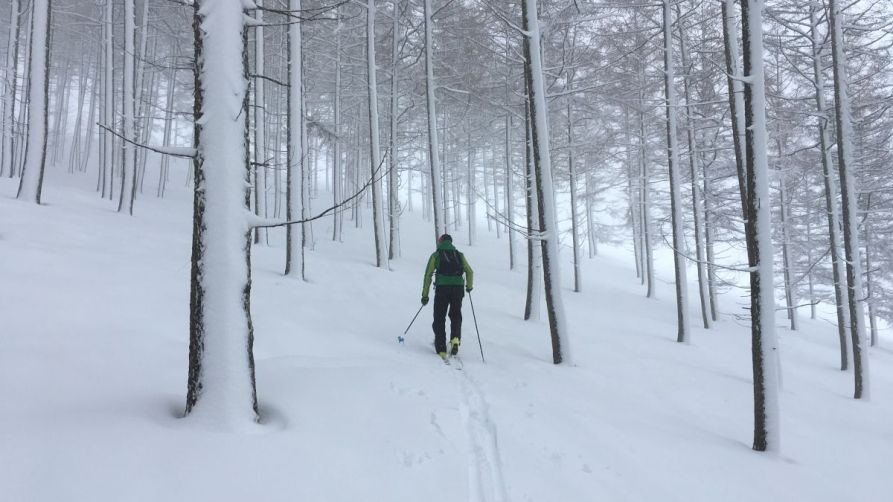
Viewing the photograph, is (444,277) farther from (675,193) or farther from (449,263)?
(675,193)

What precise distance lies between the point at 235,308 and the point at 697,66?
1554 centimetres

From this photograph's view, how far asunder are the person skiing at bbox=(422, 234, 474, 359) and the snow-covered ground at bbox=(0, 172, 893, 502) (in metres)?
0.40

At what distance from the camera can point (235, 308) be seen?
3.12 m

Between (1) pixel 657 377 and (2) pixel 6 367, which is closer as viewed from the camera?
(2) pixel 6 367

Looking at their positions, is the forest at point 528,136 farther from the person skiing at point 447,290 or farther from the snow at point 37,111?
the person skiing at point 447,290

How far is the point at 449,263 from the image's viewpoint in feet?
23.3

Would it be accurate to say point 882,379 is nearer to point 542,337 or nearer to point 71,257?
point 542,337

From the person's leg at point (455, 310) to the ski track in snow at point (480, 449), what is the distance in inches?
60.9

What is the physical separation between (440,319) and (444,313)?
122 mm

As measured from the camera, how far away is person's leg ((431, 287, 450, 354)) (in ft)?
22.5

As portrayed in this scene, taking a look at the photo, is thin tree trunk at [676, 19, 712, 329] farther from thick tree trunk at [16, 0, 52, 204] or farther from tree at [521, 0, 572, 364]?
thick tree trunk at [16, 0, 52, 204]

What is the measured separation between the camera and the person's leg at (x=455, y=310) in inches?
273

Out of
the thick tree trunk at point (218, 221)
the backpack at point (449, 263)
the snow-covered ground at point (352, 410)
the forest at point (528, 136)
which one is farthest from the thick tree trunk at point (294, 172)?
the thick tree trunk at point (218, 221)

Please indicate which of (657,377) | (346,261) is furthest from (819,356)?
(346,261)
